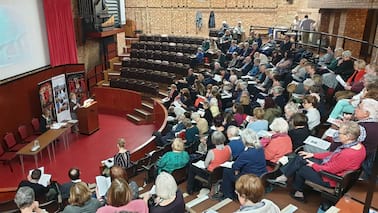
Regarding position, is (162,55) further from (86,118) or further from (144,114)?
(86,118)

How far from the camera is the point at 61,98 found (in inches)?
379

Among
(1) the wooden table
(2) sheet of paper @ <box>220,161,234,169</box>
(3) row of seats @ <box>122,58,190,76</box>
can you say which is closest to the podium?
(1) the wooden table

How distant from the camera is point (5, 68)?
782 cm

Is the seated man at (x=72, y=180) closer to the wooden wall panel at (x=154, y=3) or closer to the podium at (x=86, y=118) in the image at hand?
the podium at (x=86, y=118)

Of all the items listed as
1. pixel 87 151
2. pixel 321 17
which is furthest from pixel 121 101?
pixel 321 17

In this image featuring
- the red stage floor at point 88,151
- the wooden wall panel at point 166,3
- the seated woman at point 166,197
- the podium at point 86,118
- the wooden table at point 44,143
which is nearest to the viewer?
the seated woman at point 166,197

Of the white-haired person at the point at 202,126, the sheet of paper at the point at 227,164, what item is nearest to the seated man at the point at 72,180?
the sheet of paper at the point at 227,164

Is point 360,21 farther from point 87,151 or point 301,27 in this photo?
point 87,151

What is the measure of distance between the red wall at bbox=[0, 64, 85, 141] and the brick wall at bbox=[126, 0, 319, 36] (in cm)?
907

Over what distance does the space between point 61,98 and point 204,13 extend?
9712 mm

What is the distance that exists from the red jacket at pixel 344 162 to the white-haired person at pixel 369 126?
0.46 feet

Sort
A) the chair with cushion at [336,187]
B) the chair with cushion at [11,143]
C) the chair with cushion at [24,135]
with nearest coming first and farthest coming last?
1. the chair with cushion at [336,187]
2. the chair with cushion at [11,143]
3. the chair with cushion at [24,135]

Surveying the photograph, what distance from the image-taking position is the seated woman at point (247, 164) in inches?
154

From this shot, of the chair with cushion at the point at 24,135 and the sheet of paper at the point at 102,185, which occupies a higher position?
the sheet of paper at the point at 102,185
